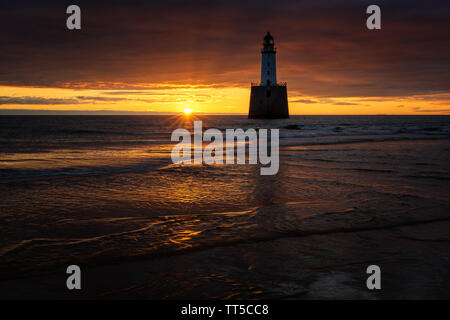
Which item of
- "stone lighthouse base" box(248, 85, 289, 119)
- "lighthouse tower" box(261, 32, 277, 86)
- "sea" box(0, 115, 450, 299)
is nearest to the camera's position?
"sea" box(0, 115, 450, 299)

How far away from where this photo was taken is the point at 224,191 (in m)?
7.83

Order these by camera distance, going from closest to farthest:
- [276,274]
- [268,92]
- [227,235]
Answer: [276,274] < [227,235] < [268,92]

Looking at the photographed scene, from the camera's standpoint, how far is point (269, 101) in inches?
2675

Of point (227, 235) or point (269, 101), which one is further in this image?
point (269, 101)

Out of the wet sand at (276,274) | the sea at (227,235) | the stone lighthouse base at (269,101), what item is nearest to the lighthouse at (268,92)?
the stone lighthouse base at (269,101)

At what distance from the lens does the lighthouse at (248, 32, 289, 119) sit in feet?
212

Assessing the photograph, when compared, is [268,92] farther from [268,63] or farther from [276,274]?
[276,274]

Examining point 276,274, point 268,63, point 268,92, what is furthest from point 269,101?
point 276,274

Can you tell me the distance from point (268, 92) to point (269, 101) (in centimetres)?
171

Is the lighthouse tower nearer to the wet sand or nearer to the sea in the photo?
the sea

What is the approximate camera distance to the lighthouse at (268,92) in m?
64.8

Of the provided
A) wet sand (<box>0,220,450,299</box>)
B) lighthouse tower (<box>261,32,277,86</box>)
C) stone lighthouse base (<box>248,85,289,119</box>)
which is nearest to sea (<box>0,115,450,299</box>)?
wet sand (<box>0,220,450,299</box>)

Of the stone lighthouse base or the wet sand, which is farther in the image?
the stone lighthouse base

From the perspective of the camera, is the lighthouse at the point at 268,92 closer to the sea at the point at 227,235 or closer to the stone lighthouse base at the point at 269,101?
the stone lighthouse base at the point at 269,101
